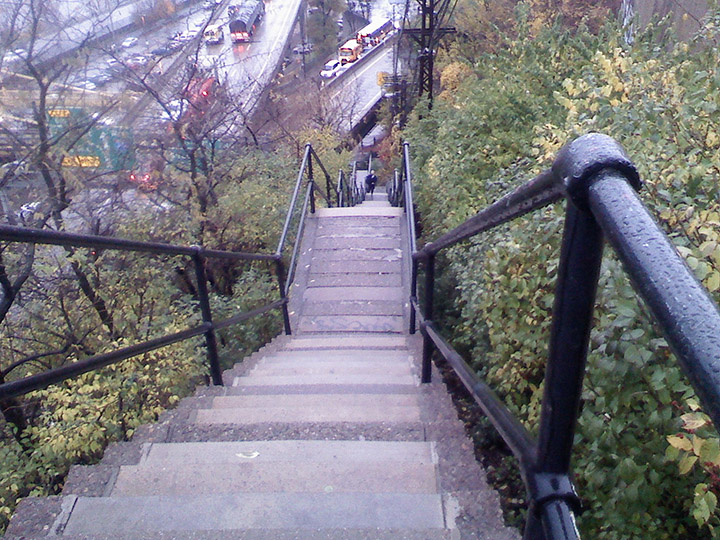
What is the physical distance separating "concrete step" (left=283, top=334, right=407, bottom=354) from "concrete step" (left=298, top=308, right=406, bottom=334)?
0.22 metres

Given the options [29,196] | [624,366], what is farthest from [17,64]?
[624,366]

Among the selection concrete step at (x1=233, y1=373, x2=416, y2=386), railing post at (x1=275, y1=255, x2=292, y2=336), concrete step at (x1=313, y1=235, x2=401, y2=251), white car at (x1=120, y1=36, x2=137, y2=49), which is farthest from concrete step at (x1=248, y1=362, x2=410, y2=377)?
white car at (x1=120, y1=36, x2=137, y2=49)

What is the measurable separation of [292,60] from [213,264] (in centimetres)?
2741

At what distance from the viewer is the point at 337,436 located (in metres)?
2.58

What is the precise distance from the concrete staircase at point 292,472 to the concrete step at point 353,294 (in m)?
2.02

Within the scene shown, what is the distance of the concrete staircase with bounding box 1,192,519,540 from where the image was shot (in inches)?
70.2

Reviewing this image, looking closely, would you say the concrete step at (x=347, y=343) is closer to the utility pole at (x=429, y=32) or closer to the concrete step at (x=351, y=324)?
the concrete step at (x=351, y=324)

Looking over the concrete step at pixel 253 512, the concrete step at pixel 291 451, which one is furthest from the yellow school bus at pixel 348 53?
the concrete step at pixel 253 512

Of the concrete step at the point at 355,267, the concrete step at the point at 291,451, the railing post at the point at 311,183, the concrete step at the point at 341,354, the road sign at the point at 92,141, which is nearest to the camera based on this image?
the concrete step at the point at 291,451

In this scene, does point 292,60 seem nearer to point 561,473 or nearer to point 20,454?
point 20,454

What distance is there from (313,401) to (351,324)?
8.00 feet

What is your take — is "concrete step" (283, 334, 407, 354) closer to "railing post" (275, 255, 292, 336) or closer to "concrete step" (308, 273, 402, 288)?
"railing post" (275, 255, 292, 336)

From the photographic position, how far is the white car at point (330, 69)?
34.1 meters

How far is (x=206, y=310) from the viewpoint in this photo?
3127 mm
